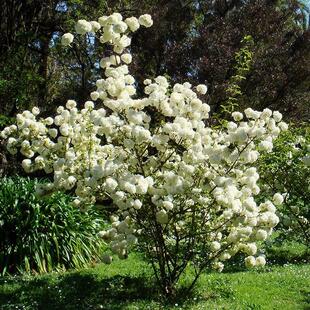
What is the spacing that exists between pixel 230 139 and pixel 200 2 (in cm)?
1501

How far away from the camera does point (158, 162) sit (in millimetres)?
5422

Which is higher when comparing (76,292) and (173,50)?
(173,50)

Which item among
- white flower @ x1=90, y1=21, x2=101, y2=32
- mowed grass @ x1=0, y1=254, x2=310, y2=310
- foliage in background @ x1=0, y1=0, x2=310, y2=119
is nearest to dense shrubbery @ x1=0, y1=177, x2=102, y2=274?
mowed grass @ x1=0, y1=254, x2=310, y2=310

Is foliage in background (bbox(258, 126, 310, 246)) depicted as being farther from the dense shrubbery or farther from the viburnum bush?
the dense shrubbery

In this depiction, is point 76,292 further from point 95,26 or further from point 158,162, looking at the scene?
point 95,26

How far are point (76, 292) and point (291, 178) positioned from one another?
3869mm

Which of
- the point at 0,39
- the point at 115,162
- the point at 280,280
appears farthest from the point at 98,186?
the point at 0,39

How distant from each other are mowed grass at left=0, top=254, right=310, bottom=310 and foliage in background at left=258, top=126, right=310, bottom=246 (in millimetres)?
1051

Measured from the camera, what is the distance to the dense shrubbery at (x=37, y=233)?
7.71m

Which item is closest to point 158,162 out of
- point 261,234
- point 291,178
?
point 261,234

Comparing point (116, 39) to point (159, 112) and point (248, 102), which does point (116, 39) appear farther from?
point (248, 102)

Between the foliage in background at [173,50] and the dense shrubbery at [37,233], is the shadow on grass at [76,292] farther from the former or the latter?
the foliage in background at [173,50]

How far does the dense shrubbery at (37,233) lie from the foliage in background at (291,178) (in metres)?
3.17

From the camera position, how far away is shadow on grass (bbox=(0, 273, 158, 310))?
592 centimetres
